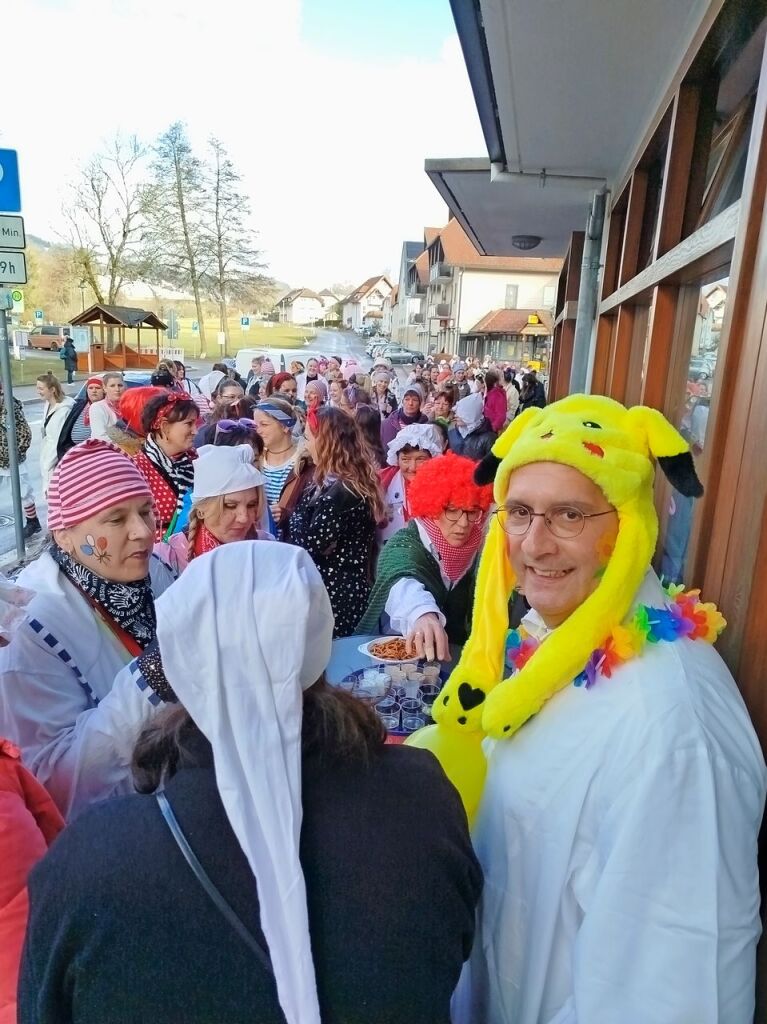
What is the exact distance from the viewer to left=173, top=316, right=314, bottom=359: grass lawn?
144 feet

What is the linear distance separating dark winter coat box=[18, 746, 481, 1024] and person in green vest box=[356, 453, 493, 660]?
178 cm

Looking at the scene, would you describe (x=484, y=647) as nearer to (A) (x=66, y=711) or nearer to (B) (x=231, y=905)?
(B) (x=231, y=905)

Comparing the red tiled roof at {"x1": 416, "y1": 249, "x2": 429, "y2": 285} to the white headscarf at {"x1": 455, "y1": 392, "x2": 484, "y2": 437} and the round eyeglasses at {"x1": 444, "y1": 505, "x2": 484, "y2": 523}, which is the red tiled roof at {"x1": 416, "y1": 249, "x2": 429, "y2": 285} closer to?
the white headscarf at {"x1": 455, "y1": 392, "x2": 484, "y2": 437}

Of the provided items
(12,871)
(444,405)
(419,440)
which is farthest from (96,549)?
(444,405)

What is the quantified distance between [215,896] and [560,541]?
3.06 feet

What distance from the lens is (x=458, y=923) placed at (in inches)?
44.6

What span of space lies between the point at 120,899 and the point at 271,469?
14.3ft

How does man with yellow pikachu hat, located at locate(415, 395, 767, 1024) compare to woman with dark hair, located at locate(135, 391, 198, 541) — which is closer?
man with yellow pikachu hat, located at locate(415, 395, 767, 1024)

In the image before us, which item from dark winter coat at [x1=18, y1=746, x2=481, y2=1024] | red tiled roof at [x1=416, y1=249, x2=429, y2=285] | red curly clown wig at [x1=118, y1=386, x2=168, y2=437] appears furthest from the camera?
red tiled roof at [x1=416, y1=249, x2=429, y2=285]

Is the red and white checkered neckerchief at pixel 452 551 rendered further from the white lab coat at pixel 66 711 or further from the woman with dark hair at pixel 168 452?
the woman with dark hair at pixel 168 452

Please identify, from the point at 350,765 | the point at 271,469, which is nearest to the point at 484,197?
the point at 271,469

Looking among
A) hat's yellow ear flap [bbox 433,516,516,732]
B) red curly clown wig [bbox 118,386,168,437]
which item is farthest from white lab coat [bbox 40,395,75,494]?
hat's yellow ear flap [bbox 433,516,516,732]

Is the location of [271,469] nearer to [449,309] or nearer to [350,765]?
[350,765]

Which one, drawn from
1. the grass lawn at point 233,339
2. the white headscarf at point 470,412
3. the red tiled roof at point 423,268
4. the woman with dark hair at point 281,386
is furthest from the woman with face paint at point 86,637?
the red tiled roof at point 423,268
